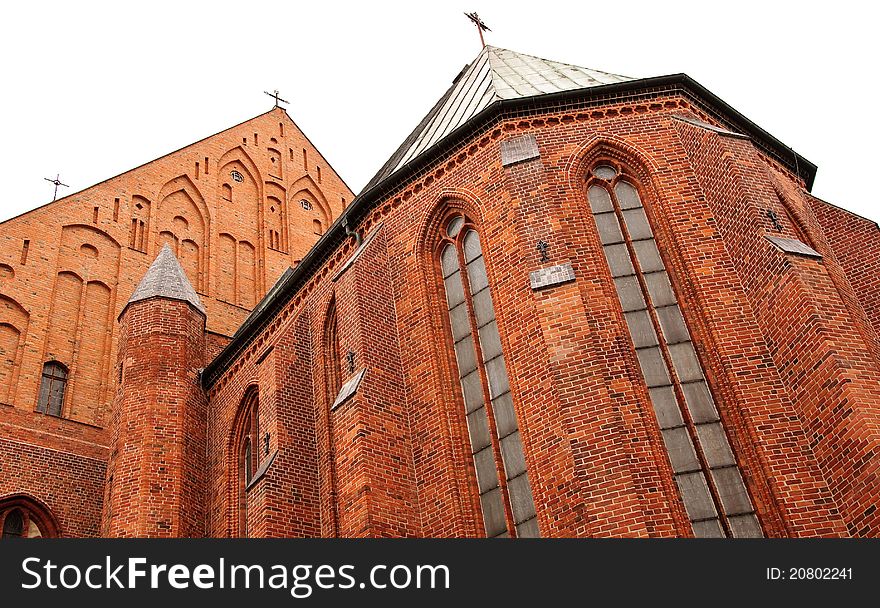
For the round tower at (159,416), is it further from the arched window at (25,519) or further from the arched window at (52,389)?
the arched window at (25,519)

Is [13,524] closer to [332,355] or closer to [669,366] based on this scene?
[332,355]

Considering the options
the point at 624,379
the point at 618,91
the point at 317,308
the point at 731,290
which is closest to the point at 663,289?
the point at 731,290

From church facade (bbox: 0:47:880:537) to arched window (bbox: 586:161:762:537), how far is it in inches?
1.2

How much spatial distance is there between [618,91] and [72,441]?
1314 centimetres

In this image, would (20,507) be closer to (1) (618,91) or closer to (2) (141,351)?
(2) (141,351)

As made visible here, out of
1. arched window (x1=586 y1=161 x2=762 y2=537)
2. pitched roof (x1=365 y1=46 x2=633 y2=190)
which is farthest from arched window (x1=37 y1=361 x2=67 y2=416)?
arched window (x1=586 y1=161 x2=762 y2=537)

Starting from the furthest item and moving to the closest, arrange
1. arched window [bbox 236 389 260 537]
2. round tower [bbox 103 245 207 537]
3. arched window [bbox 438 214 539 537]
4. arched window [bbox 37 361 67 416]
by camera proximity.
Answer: arched window [bbox 37 361 67 416] < arched window [bbox 236 389 260 537] < round tower [bbox 103 245 207 537] < arched window [bbox 438 214 539 537]

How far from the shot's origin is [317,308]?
15648 mm

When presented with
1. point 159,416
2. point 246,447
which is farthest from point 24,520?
point 246,447

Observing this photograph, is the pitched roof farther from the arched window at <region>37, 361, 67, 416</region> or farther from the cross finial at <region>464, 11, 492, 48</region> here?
the arched window at <region>37, 361, 67, 416</region>

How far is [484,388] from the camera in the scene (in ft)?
39.4

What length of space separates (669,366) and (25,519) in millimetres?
13139

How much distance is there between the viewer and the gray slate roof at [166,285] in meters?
19.1

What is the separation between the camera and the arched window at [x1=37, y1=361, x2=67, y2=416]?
61.5ft
